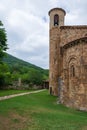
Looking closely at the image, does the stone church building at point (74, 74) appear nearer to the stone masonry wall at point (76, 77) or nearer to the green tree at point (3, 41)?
the stone masonry wall at point (76, 77)

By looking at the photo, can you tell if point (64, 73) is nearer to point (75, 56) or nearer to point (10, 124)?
point (75, 56)

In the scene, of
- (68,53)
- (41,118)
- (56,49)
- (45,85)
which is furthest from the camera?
(45,85)

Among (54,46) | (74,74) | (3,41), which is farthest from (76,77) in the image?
(54,46)

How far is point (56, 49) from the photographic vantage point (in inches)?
1318

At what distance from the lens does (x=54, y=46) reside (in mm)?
33688

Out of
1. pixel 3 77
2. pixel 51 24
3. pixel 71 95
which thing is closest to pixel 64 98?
pixel 71 95

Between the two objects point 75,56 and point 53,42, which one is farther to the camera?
point 53,42

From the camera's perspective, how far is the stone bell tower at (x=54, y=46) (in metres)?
32.8

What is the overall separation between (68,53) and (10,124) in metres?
11.4

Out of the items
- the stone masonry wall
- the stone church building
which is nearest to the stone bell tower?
→ the stone church building

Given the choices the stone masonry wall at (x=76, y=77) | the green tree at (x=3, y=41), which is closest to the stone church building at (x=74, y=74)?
the stone masonry wall at (x=76, y=77)

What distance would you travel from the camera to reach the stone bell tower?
32812mm

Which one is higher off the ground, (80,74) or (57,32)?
(57,32)

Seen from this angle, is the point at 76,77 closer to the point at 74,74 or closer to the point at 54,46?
the point at 74,74
